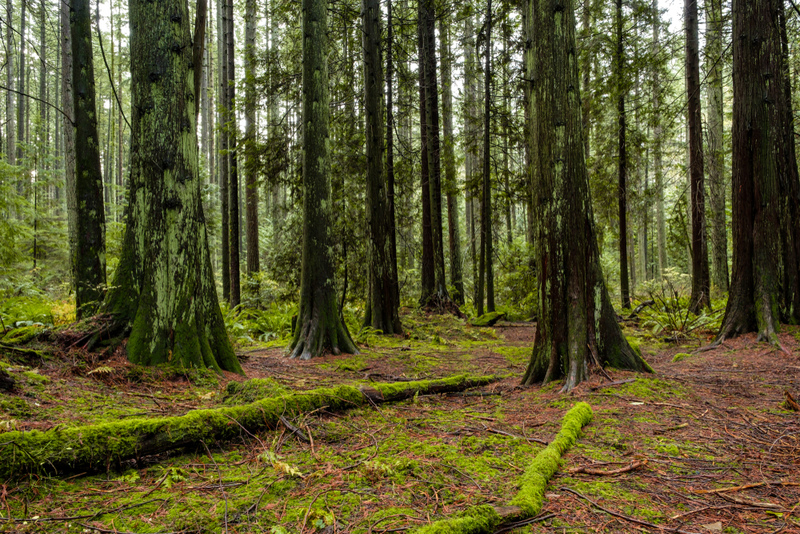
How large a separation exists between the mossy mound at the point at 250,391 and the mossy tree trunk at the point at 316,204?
10.4ft

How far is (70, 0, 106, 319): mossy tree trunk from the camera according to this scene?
752 cm

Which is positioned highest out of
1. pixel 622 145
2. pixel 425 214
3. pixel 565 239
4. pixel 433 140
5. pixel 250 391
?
pixel 433 140

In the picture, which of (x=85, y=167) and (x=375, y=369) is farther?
(x=85, y=167)

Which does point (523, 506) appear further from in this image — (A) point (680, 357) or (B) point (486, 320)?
(B) point (486, 320)

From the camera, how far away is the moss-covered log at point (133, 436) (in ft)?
7.30

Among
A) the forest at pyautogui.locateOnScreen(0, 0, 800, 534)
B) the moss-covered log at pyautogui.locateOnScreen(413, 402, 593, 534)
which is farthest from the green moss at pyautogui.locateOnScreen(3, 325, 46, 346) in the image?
the moss-covered log at pyautogui.locateOnScreen(413, 402, 593, 534)

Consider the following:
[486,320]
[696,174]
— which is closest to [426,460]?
[486,320]

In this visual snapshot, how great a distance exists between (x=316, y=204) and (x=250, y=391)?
4049 millimetres

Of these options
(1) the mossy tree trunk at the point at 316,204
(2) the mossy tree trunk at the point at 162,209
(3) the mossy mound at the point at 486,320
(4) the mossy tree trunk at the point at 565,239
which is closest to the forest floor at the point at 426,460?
(4) the mossy tree trunk at the point at 565,239

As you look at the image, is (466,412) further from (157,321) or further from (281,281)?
(281,281)

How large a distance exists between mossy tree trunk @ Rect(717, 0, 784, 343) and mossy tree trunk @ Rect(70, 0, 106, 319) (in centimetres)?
1058

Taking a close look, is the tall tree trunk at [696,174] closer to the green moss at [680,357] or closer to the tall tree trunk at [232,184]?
the green moss at [680,357]

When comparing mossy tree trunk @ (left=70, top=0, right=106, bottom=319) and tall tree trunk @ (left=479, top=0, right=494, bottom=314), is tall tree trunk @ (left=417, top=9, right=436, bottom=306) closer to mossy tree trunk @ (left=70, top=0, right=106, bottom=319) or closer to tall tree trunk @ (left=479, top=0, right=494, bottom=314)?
tall tree trunk @ (left=479, top=0, right=494, bottom=314)

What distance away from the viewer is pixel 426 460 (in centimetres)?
283
